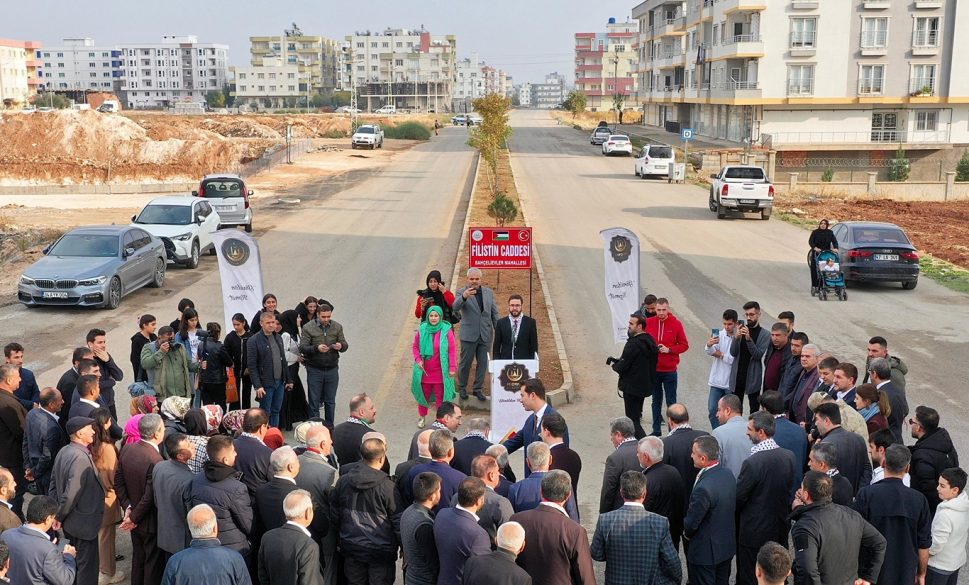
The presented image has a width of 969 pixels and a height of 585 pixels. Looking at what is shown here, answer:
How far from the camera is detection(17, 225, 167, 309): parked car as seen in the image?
749 inches

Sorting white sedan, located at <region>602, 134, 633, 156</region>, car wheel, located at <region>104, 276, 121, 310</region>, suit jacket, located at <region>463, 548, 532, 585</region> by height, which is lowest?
car wheel, located at <region>104, 276, 121, 310</region>

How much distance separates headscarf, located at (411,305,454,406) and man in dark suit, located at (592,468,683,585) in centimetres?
582

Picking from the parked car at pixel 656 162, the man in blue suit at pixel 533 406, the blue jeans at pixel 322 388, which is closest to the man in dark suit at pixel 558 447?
the man in blue suit at pixel 533 406

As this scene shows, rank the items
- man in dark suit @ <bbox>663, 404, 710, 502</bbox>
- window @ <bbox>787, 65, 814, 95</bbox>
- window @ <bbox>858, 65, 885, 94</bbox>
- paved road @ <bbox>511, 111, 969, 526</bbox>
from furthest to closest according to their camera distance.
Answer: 1. window @ <bbox>787, 65, 814, 95</bbox>
2. window @ <bbox>858, 65, 885, 94</bbox>
3. paved road @ <bbox>511, 111, 969, 526</bbox>
4. man in dark suit @ <bbox>663, 404, 710, 502</bbox>

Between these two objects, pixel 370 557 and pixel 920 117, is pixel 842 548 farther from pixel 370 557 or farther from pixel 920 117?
pixel 920 117

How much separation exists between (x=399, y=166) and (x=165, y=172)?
1360cm

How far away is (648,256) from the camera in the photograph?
25.9 meters

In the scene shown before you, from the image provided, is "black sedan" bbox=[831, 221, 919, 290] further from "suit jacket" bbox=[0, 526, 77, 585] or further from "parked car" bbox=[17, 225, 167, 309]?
"suit jacket" bbox=[0, 526, 77, 585]

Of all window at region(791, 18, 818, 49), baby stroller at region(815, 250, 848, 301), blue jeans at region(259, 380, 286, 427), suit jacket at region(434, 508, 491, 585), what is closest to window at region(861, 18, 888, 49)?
window at region(791, 18, 818, 49)

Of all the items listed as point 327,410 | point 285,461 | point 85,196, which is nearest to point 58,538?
point 285,461

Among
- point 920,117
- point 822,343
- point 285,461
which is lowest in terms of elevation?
point 822,343

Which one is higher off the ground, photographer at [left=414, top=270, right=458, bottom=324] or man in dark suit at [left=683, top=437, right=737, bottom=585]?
photographer at [left=414, top=270, right=458, bottom=324]

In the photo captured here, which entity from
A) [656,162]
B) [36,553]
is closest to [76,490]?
[36,553]

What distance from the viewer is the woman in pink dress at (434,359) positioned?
12.2 meters
